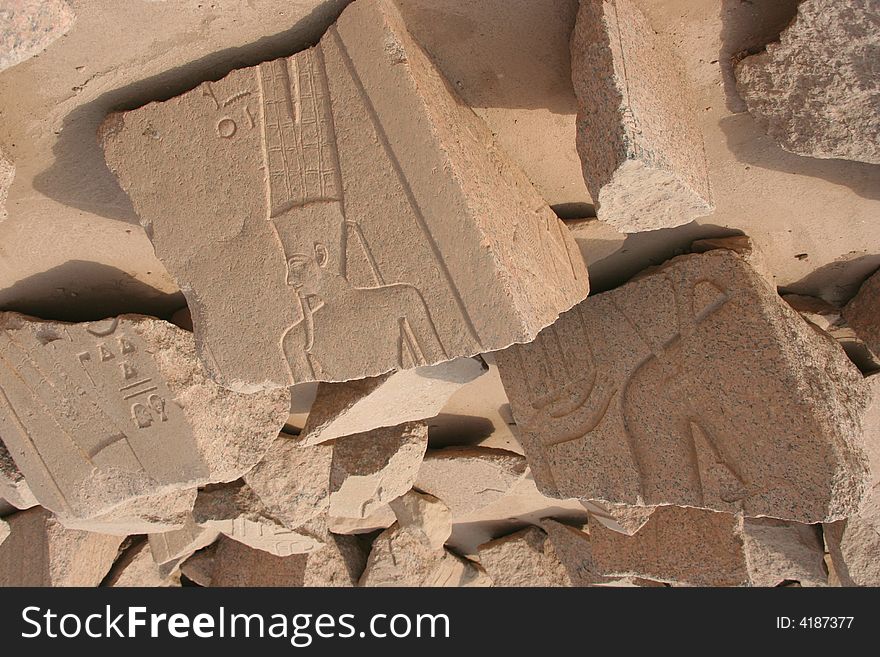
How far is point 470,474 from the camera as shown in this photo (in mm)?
3064

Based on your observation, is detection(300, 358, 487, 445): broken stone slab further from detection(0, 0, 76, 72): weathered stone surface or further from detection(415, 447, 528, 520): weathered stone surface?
detection(0, 0, 76, 72): weathered stone surface

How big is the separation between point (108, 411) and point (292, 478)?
704mm

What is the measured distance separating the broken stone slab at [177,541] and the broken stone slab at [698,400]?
1449mm

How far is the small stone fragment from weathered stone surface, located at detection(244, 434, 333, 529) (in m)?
0.47

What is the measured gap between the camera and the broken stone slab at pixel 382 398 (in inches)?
92.0

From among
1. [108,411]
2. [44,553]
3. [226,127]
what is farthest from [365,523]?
[226,127]

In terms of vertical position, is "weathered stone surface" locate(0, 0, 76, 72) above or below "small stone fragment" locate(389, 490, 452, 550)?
above

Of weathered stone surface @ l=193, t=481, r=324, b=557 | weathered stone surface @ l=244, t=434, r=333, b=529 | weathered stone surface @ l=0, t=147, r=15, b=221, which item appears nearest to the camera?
weathered stone surface @ l=0, t=147, r=15, b=221

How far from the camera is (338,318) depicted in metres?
1.88

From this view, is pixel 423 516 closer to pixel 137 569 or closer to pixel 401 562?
pixel 401 562

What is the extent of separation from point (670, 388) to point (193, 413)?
1.35m

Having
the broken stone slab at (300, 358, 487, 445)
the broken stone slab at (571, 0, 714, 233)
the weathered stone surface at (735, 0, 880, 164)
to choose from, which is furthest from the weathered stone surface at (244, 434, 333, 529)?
the weathered stone surface at (735, 0, 880, 164)

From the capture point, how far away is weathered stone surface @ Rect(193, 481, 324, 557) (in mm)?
2846

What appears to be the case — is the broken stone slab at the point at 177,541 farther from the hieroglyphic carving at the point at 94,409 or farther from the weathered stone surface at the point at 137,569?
the hieroglyphic carving at the point at 94,409
